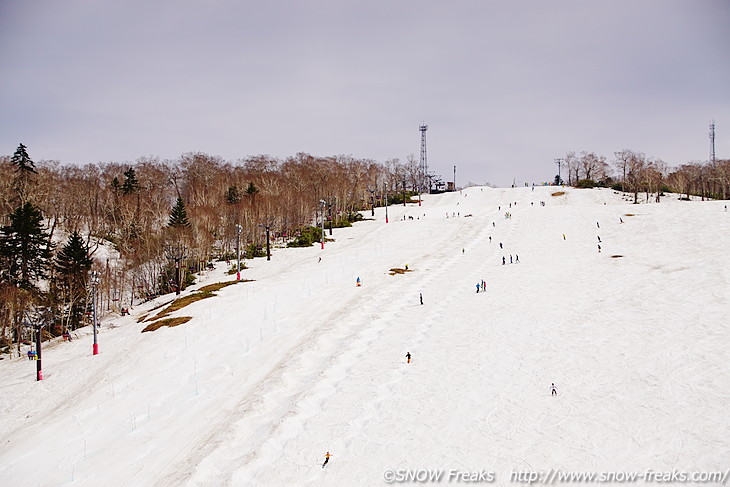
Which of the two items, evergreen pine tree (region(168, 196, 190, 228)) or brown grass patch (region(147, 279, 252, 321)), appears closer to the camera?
brown grass patch (region(147, 279, 252, 321))

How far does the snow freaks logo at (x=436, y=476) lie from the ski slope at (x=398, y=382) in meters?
0.31

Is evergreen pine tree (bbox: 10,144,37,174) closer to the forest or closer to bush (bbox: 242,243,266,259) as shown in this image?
the forest

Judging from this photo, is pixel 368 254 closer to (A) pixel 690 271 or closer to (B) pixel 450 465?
(A) pixel 690 271

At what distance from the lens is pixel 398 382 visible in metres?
21.1

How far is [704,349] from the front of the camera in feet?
73.0

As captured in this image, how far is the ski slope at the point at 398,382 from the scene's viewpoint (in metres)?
15.5

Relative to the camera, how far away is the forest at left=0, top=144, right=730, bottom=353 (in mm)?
48828

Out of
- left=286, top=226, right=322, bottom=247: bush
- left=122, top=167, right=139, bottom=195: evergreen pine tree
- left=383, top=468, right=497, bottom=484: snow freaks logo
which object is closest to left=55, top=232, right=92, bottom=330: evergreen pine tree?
left=122, top=167, right=139, bottom=195: evergreen pine tree

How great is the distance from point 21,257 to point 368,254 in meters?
43.8

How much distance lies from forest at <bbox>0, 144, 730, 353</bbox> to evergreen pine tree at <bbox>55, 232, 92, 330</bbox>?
13 centimetres

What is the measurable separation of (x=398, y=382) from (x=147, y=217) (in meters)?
68.2

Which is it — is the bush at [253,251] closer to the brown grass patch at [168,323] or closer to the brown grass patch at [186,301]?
the brown grass patch at [186,301]

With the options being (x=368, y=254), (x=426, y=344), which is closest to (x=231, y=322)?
(x=426, y=344)

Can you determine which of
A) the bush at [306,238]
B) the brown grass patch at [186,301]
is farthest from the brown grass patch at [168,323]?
the bush at [306,238]
